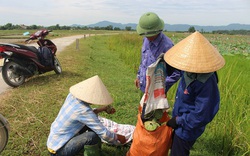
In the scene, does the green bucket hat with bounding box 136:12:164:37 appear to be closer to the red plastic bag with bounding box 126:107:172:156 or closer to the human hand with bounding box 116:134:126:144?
the red plastic bag with bounding box 126:107:172:156

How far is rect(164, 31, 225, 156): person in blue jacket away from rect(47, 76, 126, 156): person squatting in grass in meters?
0.70

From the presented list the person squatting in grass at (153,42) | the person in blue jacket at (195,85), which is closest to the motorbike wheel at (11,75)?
the person squatting in grass at (153,42)

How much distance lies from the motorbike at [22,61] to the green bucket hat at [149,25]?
316 centimetres

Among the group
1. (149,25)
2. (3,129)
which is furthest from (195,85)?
(3,129)

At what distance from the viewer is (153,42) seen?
2703 mm

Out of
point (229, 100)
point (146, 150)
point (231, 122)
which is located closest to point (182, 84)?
point (146, 150)

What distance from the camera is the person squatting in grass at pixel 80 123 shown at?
2.30 meters

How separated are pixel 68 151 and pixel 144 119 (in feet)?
2.63

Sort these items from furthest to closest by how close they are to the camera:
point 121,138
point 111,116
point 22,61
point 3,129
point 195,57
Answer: point 22,61 → point 111,116 → point 121,138 → point 3,129 → point 195,57

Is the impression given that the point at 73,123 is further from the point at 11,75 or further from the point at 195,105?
the point at 11,75

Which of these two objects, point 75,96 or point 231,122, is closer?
point 75,96

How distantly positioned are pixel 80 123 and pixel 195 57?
126cm

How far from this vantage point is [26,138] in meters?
2.92

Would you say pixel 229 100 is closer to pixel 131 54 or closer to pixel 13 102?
pixel 13 102
